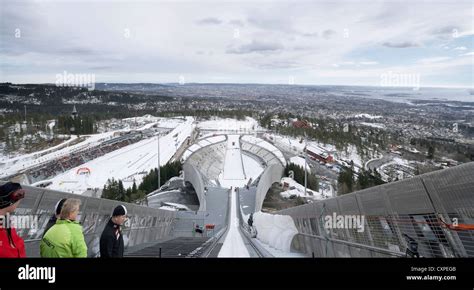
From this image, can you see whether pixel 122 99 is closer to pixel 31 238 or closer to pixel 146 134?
pixel 146 134

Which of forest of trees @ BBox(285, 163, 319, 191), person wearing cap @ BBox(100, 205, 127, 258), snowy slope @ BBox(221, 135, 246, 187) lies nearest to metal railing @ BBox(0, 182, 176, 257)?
person wearing cap @ BBox(100, 205, 127, 258)

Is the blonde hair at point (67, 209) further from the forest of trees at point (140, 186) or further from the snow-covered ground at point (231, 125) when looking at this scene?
the snow-covered ground at point (231, 125)

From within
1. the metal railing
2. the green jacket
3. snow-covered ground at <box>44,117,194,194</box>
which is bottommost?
snow-covered ground at <box>44,117,194,194</box>

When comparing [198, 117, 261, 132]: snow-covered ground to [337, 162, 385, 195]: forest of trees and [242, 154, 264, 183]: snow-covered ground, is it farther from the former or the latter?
[337, 162, 385, 195]: forest of trees

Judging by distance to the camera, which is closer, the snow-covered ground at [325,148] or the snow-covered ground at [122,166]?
the snow-covered ground at [122,166]

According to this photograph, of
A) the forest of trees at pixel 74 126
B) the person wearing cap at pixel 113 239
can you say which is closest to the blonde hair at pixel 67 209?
the person wearing cap at pixel 113 239

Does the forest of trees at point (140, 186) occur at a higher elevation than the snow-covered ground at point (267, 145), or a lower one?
lower
